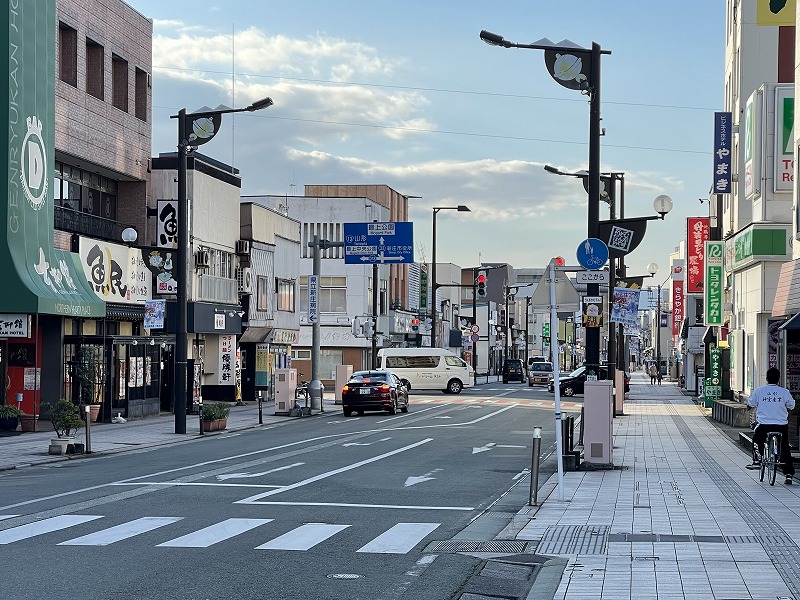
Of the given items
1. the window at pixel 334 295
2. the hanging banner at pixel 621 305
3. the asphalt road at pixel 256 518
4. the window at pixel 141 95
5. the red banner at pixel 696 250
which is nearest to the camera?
the asphalt road at pixel 256 518

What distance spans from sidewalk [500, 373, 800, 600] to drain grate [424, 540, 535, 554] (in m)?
0.22

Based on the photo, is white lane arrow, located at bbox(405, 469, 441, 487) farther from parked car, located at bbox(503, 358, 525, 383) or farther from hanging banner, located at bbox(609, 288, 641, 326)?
parked car, located at bbox(503, 358, 525, 383)

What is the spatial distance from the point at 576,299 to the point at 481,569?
731cm

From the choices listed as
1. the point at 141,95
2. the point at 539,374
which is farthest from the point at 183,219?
the point at 539,374

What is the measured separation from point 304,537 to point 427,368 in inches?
2143

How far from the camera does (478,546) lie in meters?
12.8

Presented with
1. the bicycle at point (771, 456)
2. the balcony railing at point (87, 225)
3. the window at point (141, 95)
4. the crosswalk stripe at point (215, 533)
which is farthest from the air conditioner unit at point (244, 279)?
the crosswalk stripe at point (215, 533)

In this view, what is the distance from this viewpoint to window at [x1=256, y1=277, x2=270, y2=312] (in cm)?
5382

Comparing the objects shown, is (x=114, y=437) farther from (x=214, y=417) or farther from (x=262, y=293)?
(x=262, y=293)

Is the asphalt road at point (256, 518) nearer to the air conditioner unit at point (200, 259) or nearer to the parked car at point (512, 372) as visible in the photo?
the air conditioner unit at point (200, 259)

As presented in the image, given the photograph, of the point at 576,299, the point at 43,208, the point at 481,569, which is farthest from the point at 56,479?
the point at 43,208

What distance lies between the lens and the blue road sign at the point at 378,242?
48.9 meters

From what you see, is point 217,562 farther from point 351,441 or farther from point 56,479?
point 351,441

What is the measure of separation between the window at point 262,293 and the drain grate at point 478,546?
41229 millimetres
